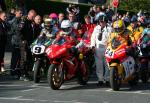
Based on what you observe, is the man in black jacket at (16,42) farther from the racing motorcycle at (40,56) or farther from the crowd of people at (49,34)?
the racing motorcycle at (40,56)

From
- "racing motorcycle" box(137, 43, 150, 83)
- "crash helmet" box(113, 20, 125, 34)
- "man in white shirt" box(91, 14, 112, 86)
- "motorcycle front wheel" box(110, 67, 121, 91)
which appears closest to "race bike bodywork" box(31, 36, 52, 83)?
"man in white shirt" box(91, 14, 112, 86)

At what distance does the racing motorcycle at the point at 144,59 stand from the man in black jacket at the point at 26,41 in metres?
3.24

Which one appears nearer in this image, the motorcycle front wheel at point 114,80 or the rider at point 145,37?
the motorcycle front wheel at point 114,80

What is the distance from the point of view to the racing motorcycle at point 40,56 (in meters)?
15.4

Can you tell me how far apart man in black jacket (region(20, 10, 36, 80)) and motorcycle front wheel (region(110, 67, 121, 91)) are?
314 cm

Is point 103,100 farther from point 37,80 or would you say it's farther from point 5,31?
point 5,31

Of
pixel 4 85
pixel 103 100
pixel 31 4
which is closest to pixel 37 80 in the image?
pixel 4 85

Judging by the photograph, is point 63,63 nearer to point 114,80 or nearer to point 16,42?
point 114,80

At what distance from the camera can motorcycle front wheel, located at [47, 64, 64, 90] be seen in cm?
1420

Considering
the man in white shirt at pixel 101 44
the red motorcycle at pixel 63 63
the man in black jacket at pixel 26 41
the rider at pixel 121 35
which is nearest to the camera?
the red motorcycle at pixel 63 63

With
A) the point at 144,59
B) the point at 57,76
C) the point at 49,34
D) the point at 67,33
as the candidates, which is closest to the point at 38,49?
the point at 49,34

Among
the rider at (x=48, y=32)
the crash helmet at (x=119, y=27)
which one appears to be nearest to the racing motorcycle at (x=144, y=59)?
the crash helmet at (x=119, y=27)

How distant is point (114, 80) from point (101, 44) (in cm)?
158

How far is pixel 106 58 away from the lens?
1478 cm
